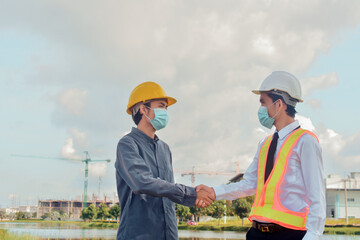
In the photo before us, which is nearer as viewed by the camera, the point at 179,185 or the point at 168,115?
the point at 179,185

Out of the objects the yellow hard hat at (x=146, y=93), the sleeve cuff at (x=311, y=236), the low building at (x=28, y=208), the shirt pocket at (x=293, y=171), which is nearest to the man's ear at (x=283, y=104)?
the shirt pocket at (x=293, y=171)

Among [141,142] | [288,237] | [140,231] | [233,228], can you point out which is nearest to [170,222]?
[140,231]

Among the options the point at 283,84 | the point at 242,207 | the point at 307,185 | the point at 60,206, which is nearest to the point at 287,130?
the point at 283,84

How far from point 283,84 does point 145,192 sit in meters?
1.45

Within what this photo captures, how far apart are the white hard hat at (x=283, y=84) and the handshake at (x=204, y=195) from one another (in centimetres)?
117

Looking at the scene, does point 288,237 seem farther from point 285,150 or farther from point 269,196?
point 285,150

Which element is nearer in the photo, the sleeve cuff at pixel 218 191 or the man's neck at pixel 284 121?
the man's neck at pixel 284 121

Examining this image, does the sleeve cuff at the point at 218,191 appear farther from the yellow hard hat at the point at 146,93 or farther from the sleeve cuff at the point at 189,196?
the yellow hard hat at the point at 146,93

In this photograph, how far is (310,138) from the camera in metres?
3.33

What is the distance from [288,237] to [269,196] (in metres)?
0.33

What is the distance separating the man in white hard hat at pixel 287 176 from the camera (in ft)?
10.4

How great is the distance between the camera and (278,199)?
3.30 meters

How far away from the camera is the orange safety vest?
10.7 feet

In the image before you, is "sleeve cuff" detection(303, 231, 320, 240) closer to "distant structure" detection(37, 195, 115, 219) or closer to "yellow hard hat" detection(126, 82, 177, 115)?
"yellow hard hat" detection(126, 82, 177, 115)
